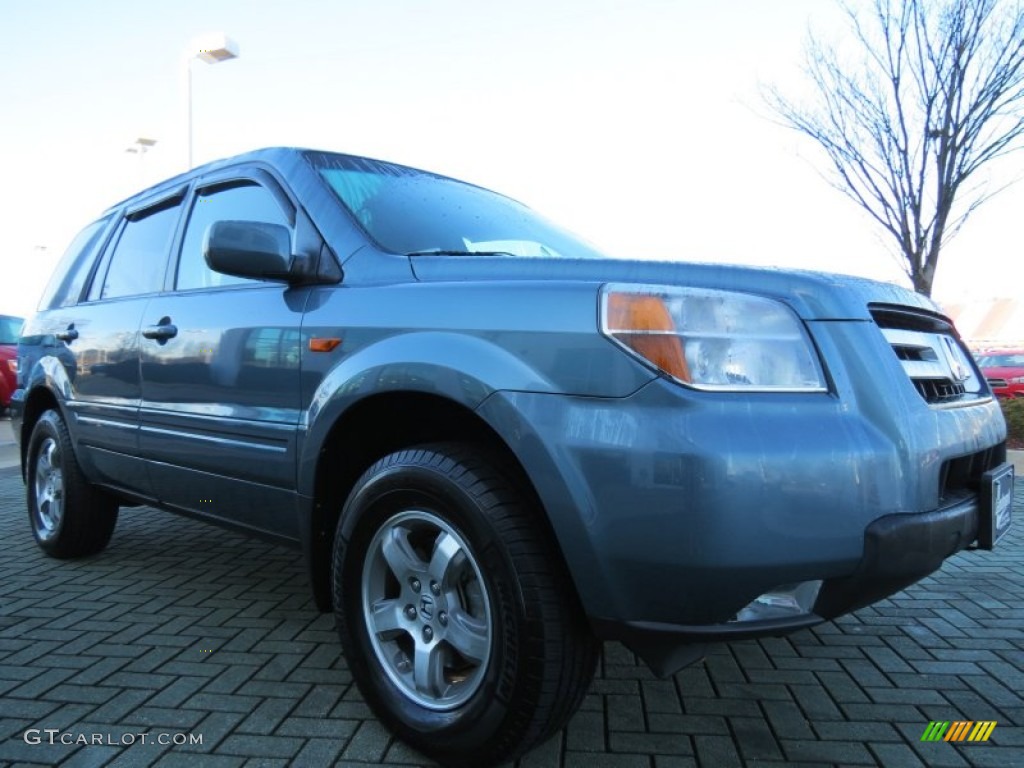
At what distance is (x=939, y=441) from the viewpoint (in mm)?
1839

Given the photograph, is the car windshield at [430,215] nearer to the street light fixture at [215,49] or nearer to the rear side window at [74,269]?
the rear side window at [74,269]

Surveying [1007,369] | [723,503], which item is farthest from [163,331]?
[1007,369]

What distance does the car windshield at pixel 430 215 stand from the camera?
2.62 meters

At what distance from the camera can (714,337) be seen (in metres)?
1.76

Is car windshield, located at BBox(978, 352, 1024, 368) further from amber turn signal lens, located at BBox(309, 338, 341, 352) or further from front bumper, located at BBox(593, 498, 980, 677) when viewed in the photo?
amber turn signal lens, located at BBox(309, 338, 341, 352)

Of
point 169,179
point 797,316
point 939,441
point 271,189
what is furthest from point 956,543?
point 169,179

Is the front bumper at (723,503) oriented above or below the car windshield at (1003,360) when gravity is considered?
above

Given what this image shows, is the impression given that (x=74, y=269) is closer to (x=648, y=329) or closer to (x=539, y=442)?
(x=539, y=442)

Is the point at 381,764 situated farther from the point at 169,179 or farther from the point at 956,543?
the point at 169,179

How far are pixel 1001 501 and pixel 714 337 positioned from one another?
1033 mm

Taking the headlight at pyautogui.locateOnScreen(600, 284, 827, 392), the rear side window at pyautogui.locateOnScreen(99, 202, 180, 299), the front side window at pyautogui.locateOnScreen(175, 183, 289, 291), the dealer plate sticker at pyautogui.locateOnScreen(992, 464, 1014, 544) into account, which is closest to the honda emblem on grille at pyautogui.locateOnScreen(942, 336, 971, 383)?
the dealer plate sticker at pyautogui.locateOnScreen(992, 464, 1014, 544)

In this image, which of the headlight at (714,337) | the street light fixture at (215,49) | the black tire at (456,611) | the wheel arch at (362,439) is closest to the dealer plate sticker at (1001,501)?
the headlight at (714,337)

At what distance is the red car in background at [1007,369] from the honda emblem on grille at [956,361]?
11244 millimetres

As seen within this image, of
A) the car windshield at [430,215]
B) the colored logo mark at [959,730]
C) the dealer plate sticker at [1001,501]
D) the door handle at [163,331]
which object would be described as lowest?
the colored logo mark at [959,730]
